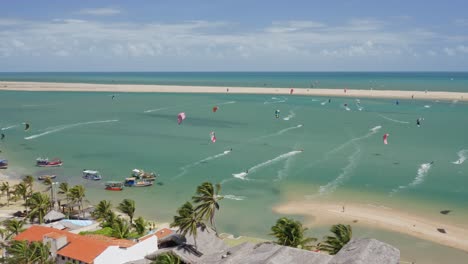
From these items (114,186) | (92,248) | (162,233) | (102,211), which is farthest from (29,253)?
(114,186)

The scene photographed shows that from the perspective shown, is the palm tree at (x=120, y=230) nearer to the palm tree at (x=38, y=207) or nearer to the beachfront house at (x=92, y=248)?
the beachfront house at (x=92, y=248)

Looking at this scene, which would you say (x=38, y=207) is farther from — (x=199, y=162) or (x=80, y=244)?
(x=199, y=162)

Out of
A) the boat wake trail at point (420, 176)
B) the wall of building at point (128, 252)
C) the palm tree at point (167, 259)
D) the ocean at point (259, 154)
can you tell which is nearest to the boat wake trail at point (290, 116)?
the ocean at point (259, 154)

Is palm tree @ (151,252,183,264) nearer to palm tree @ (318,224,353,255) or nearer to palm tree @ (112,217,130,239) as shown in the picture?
palm tree @ (112,217,130,239)

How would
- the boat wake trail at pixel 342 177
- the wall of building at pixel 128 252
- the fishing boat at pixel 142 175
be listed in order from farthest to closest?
1. the fishing boat at pixel 142 175
2. the boat wake trail at pixel 342 177
3. the wall of building at pixel 128 252

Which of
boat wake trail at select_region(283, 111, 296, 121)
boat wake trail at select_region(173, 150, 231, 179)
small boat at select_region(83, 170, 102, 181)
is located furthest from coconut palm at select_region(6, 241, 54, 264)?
boat wake trail at select_region(283, 111, 296, 121)
